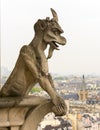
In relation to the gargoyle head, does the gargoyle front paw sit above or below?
below

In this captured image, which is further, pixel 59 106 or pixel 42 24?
pixel 42 24

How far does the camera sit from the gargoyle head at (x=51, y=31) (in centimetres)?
252

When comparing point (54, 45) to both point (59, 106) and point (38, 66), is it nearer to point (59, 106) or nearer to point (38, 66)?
point (38, 66)

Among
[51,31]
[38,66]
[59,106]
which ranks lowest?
[59,106]

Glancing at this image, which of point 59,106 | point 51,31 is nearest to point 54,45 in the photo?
point 51,31

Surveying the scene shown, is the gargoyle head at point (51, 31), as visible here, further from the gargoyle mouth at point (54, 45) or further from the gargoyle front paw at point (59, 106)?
the gargoyle front paw at point (59, 106)

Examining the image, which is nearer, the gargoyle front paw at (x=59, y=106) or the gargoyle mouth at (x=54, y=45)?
the gargoyle front paw at (x=59, y=106)

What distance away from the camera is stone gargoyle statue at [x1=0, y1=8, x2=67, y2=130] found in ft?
8.05

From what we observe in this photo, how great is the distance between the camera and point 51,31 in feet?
8.29

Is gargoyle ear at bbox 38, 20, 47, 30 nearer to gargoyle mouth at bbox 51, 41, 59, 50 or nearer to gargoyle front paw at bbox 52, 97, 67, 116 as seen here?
gargoyle mouth at bbox 51, 41, 59, 50

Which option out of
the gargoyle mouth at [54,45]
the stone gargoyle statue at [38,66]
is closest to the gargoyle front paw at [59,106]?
the stone gargoyle statue at [38,66]

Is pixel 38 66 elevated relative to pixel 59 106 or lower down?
elevated

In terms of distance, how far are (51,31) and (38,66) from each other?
180 mm

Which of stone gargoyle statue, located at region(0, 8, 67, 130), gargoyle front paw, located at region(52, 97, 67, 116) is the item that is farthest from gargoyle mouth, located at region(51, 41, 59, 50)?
gargoyle front paw, located at region(52, 97, 67, 116)
